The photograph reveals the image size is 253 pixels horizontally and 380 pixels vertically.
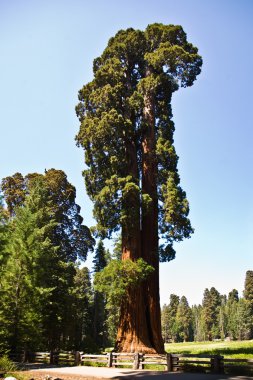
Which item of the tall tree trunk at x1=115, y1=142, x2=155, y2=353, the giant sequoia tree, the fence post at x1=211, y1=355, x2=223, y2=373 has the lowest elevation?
the fence post at x1=211, y1=355, x2=223, y2=373

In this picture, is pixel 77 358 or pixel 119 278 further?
pixel 77 358

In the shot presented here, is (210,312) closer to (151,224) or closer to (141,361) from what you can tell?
(151,224)

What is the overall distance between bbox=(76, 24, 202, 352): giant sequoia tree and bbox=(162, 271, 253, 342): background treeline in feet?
219

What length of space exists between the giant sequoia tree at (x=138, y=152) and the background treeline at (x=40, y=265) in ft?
19.3

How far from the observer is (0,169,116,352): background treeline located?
23219 mm

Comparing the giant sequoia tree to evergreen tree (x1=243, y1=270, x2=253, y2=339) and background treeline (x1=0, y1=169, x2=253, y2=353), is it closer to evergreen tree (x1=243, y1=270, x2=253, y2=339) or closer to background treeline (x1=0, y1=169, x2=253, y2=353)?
background treeline (x1=0, y1=169, x2=253, y2=353)

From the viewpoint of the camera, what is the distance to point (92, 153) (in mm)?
24422

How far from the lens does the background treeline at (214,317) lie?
8731 centimetres

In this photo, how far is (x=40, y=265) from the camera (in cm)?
2597

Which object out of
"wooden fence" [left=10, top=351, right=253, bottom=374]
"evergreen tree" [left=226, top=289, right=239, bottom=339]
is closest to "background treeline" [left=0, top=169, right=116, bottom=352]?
"wooden fence" [left=10, top=351, right=253, bottom=374]

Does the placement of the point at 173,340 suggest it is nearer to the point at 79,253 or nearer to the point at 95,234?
the point at 79,253

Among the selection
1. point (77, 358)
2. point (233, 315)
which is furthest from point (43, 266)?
point (233, 315)

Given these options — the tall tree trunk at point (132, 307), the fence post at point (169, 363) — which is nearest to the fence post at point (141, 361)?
the fence post at point (169, 363)

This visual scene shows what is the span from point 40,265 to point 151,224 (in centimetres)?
913
